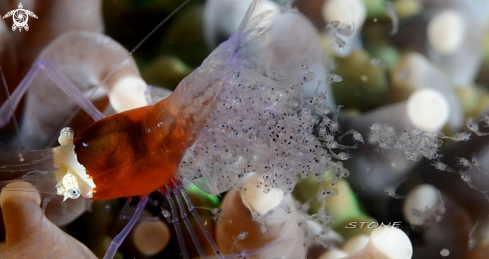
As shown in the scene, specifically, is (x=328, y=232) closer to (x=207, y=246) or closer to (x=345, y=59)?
(x=207, y=246)

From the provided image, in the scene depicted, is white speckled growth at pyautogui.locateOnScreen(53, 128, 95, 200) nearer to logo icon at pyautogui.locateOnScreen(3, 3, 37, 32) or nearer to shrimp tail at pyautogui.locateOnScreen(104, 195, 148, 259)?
shrimp tail at pyautogui.locateOnScreen(104, 195, 148, 259)

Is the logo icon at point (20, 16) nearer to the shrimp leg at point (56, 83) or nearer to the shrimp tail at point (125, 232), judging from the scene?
the shrimp leg at point (56, 83)

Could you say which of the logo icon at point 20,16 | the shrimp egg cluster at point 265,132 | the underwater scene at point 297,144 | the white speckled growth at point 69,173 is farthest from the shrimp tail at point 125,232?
the logo icon at point 20,16

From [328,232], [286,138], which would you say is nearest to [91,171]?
[286,138]

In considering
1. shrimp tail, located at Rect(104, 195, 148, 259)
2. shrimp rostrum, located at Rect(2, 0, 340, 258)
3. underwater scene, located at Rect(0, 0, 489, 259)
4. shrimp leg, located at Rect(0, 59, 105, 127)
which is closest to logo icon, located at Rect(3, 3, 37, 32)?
underwater scene, located at Rect(0, 0, 489, 259)

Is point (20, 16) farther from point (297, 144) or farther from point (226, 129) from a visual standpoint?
point (297, 144)
